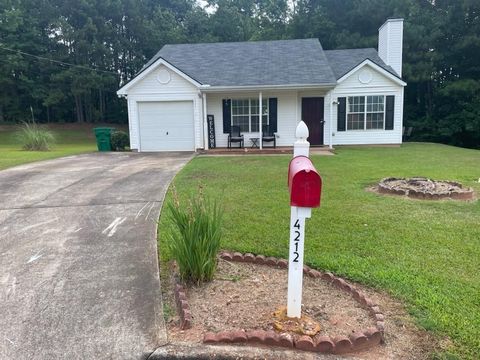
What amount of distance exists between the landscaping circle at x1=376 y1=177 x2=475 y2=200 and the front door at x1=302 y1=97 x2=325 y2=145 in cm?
915

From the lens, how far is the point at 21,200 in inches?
268

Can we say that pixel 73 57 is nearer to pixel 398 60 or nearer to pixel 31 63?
pixel 31 63

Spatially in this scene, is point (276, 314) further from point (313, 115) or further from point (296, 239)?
point (313, 115)

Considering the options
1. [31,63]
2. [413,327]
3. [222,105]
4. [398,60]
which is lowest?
[413,327]

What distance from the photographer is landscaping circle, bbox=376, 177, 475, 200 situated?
7012mm

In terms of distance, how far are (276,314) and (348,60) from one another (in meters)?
17.3

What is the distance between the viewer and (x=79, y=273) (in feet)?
12.8

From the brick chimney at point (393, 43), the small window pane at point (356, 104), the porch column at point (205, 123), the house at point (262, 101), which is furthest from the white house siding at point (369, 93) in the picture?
the porch column at point (205, 123)

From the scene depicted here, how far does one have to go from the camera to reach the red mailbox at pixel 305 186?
2610mm

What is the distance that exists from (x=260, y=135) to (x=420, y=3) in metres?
21.5

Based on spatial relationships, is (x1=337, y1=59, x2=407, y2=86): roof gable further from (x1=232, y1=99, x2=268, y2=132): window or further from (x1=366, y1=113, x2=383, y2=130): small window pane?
(x1=232, y1=99, x2=268, y2=132): window

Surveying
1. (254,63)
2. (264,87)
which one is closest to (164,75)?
Answer: (264,87)

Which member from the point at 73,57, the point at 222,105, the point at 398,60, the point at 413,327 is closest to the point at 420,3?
the point at 398,60

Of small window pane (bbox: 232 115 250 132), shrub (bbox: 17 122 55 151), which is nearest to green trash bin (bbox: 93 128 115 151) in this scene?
shrub (bbox: 17 122 55 151)
